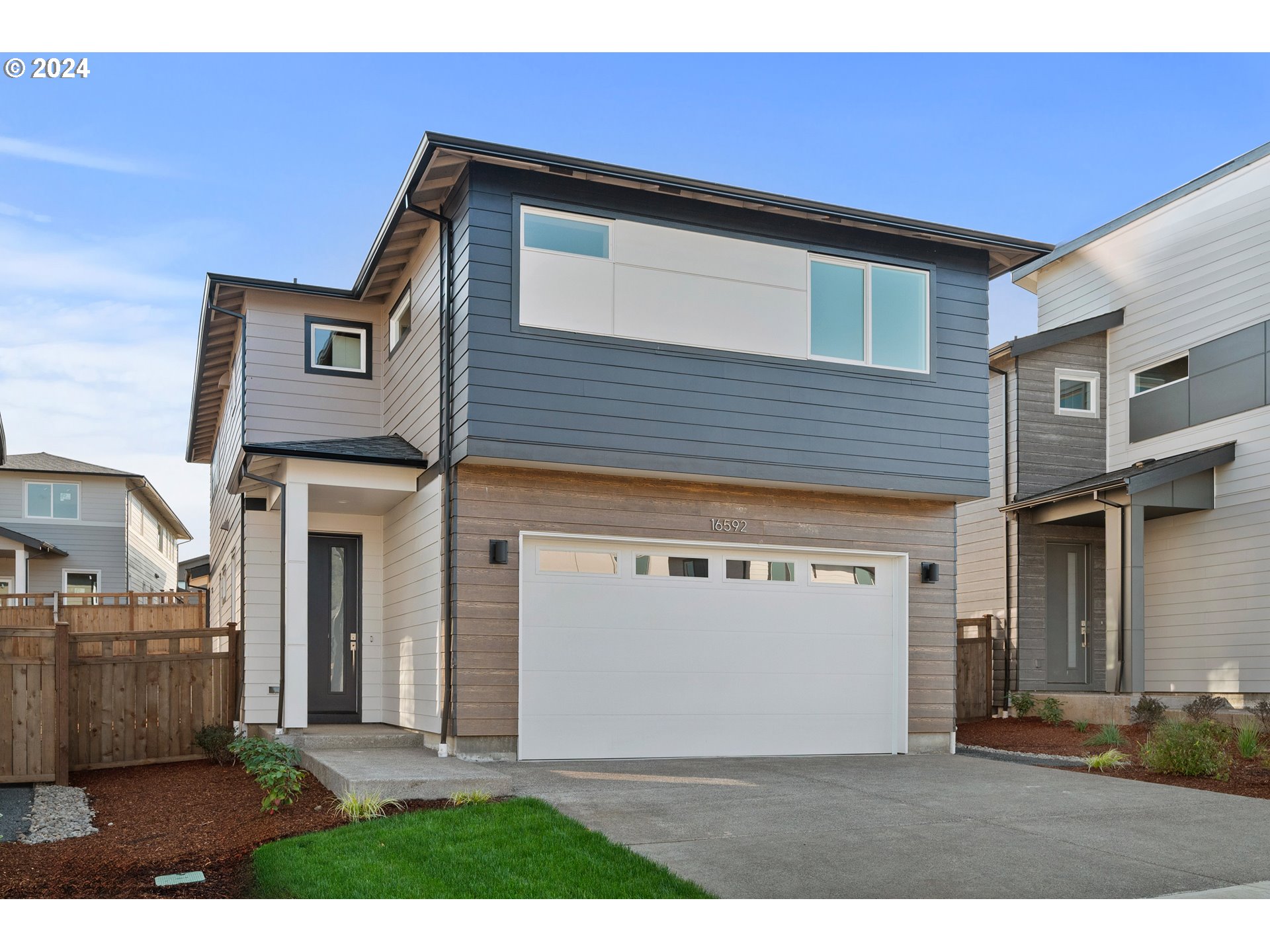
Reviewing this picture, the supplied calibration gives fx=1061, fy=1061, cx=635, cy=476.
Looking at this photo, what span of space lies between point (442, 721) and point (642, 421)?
333 cm

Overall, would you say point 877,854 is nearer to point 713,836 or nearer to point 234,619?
point 713,836

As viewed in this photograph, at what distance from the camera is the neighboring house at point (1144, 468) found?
1431cm

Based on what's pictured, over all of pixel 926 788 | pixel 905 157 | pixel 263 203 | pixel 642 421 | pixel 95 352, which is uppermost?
pixel 905 157

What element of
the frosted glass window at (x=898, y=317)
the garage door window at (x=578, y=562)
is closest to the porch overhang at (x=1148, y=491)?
the frosted glass window at (x=898, y=317)

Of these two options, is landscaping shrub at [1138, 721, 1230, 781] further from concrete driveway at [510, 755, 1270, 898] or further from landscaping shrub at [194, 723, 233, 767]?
landscaping shrub at [194, 723, 233, 767]

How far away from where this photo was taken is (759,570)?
1094 centimetres

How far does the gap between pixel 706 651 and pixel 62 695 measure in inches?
235

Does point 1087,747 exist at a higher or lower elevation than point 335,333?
lower

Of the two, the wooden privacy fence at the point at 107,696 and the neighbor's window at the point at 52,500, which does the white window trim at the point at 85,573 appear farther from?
the wooden privacy fence at the point at 107,696

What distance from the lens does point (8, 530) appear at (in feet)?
80.9

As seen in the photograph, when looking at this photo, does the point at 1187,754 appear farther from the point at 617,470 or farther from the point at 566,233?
the point at 566,233

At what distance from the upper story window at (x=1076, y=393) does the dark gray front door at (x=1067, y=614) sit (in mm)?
2126

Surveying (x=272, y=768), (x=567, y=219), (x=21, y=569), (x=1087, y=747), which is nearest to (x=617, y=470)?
(x=567, y=219)
